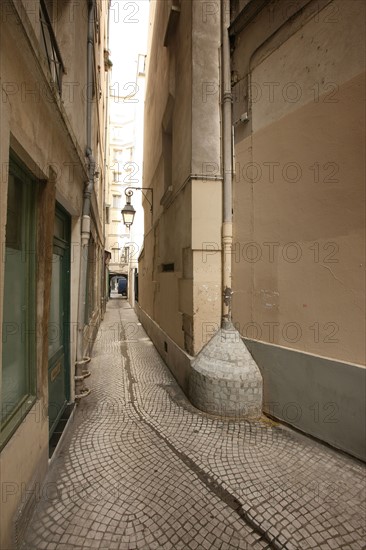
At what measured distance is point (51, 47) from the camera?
3453 millimetres

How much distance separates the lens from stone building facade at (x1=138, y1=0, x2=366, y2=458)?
317cm

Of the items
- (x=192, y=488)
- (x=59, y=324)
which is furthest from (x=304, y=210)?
(x=59, y=324)

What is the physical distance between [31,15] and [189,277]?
359 centimetres

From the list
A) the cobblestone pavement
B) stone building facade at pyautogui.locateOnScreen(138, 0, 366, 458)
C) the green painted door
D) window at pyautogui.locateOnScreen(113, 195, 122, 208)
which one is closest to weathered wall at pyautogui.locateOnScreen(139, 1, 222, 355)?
stone building facade at pyautogui.locateOnScreen(138, 0, 366, 458)

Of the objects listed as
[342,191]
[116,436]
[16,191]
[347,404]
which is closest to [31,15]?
[16,191]

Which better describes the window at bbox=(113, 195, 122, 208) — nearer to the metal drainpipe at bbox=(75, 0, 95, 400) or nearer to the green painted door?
the metal drainpipe at bbox=(75, 0, 95, 400)

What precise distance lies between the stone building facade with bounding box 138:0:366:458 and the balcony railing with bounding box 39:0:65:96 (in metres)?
2.07

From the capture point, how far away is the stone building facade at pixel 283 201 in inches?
125

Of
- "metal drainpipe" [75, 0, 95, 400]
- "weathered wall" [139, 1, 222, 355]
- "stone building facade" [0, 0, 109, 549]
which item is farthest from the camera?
"weathered wall" [139, 1, 222, 355]

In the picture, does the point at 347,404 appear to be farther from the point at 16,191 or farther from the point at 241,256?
the point at 16,191

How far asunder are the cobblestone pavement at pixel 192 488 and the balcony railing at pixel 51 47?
13.4ft

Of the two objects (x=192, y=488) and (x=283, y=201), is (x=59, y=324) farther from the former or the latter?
(x=283, y=201)

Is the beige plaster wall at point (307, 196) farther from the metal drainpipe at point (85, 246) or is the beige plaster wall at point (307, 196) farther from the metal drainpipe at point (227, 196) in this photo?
the metal drainpipe at point (85, 246)

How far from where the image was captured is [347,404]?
3.11 metres
